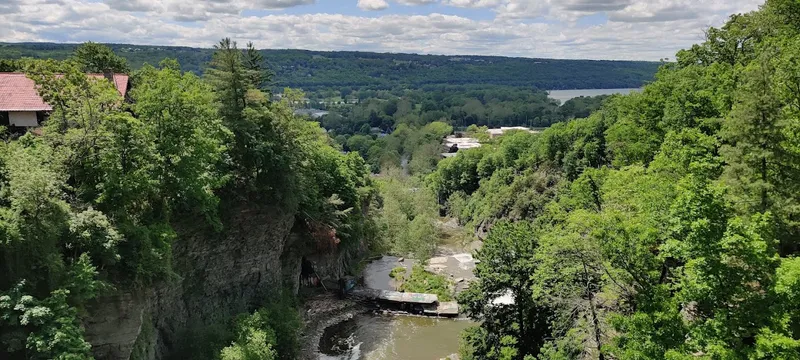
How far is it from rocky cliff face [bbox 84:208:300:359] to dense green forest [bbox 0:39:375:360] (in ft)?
2.81

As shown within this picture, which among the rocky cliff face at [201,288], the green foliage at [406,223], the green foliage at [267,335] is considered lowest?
the green foliage at [406,223]

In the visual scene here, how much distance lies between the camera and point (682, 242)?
18.0 meters

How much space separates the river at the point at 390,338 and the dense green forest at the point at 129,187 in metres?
5.34

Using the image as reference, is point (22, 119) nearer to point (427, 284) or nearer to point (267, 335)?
point (267, 335)

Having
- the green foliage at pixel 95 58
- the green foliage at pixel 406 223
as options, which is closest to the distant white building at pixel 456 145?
the green foliage at pixel 406 223

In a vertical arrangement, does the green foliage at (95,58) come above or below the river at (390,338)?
above

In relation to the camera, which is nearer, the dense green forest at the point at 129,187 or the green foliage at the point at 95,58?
the dense green forest at the point at 129,187

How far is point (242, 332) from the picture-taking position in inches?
1248

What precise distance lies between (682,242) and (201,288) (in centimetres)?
2838

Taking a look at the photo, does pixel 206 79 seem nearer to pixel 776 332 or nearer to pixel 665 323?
pixel 665 323

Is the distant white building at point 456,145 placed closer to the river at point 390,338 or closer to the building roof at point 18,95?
the river at point 390,338

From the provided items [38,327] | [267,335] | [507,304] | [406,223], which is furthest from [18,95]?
[406,223]

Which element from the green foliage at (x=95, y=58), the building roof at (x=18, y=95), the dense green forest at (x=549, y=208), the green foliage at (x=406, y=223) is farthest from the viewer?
the green foliage at (x=406, y=223)

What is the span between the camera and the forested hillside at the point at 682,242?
56.5ft
